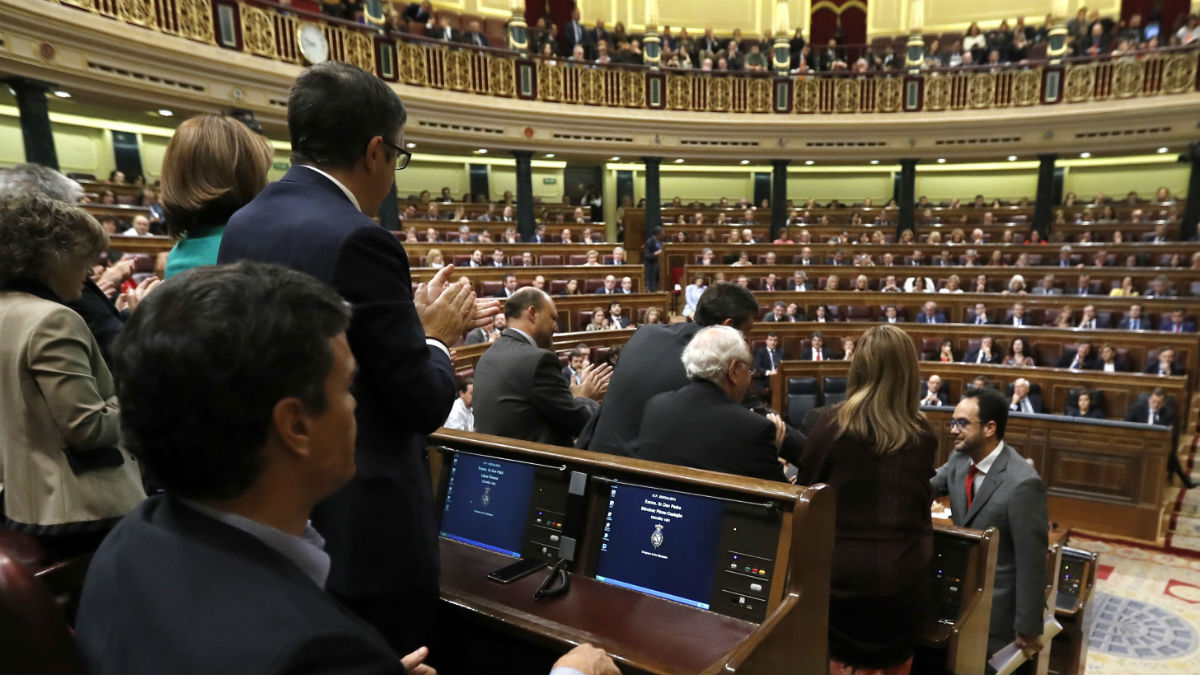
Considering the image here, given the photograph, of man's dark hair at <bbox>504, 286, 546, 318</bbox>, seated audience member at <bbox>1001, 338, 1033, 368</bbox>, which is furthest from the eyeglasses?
seated audience member at <bbox>1001, 338, 1033, 368</bbox>

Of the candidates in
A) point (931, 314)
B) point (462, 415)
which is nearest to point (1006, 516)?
point (462, 415)

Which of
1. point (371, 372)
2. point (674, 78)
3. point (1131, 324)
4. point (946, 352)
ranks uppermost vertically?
point (674, 78)

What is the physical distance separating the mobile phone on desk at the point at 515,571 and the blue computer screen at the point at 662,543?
140mm

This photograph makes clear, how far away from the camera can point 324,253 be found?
0.96 meters

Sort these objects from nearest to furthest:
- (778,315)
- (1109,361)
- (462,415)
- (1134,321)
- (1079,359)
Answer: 1. (462,415)
2. (1109,361)
3. (1079,359)
4. (1134,321)
5. (778,315)

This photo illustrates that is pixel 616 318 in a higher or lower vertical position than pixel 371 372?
lower

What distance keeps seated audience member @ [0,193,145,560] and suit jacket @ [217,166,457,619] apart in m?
0.59

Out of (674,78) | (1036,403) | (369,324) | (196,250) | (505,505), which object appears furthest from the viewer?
(674,78)

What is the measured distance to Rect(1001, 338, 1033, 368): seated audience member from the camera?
21.4 feet

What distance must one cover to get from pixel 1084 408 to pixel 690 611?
18.8ft

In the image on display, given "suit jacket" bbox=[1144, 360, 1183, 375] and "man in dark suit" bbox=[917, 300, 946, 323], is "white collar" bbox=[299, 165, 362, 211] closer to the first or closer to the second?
"suit jacket" bbox=[1144, 360, 1183, 375]

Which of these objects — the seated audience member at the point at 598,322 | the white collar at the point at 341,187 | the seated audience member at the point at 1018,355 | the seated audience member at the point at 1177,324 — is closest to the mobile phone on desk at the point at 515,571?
the white collar at the point at 341,187

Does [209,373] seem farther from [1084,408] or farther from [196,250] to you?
[1084,408]

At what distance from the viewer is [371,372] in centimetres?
99
